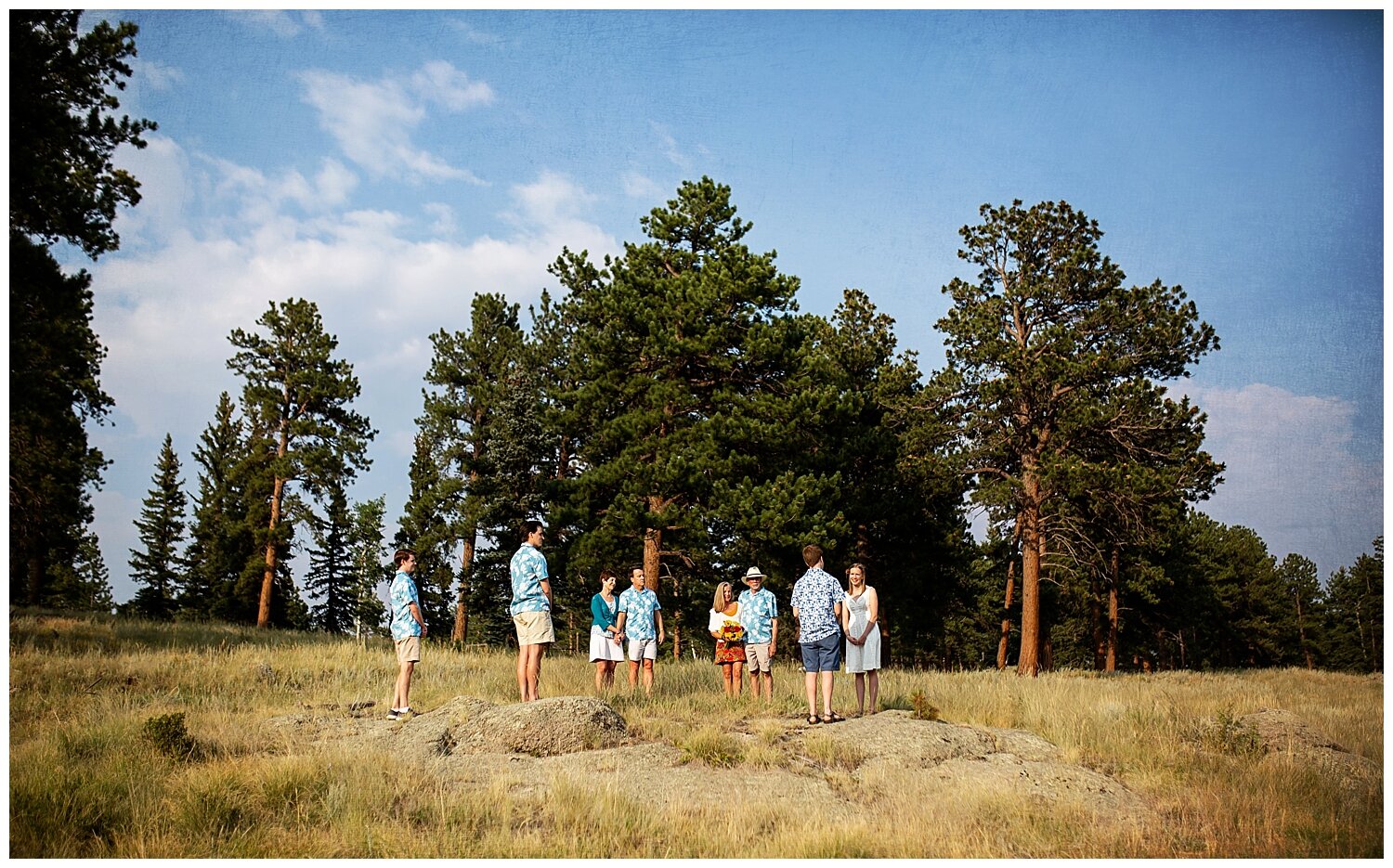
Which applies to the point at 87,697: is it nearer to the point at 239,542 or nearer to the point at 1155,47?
the point at 1155,47

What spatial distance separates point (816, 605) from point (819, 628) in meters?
0.23

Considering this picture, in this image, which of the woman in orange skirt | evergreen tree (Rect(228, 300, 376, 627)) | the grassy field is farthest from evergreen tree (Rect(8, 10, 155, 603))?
evergreen tree (Rect(228, 300, 376, 627))

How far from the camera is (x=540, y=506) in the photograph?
2930 centimetres

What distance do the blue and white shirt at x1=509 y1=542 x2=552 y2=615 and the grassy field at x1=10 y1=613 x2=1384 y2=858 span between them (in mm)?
1598

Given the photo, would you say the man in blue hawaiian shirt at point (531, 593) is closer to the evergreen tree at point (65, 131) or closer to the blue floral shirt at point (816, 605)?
the blue floral shirt at point (816, 605)

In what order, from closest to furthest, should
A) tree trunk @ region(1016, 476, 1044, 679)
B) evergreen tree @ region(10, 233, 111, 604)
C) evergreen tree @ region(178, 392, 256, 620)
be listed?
evergreen tree @ region(10, 233, 111, 604) → tree trunk @ region(1016, 476, 1044, 679) → evergreen tree @ region(178, 392, 256, 620)

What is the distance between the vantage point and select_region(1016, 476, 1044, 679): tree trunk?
20.3 m


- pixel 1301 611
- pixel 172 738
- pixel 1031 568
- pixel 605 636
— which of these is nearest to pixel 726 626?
pixel 605 636

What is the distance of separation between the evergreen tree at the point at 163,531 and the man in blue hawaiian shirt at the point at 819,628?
1715 inches

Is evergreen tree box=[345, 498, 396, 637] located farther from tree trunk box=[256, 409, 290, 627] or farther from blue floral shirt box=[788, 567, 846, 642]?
blue floral shirt box=[788, 567, 846, 642]

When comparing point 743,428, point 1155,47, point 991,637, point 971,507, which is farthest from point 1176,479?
point 991,637

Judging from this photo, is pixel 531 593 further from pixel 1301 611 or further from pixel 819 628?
pixel 1301 611

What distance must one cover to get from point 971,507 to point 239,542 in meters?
26.7

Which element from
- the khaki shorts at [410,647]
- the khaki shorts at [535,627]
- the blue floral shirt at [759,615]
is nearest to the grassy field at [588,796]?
the blue floral shirt at [759,615]
